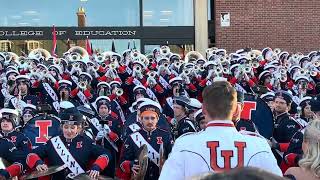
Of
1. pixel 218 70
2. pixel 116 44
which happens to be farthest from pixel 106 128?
pixel 116 44

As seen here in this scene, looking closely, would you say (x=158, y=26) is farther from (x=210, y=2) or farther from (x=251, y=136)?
(x=251, y=136)

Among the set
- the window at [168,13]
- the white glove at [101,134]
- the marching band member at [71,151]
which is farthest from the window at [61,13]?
the marching band member at [71,151]

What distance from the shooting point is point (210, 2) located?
24.4 meters

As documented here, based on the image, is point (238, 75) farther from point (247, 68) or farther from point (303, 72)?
point (303, 72)

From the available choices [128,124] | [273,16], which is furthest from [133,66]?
[273,16]

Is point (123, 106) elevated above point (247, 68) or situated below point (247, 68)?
below

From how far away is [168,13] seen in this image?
24312mm

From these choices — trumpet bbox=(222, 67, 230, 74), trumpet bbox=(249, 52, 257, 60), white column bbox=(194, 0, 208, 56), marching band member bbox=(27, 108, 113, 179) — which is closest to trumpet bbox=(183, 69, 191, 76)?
trumpet bbox=(222, 67, 230, 74)

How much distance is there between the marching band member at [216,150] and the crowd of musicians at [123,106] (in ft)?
2.26

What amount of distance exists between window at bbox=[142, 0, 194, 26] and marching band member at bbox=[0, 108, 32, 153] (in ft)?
53.4

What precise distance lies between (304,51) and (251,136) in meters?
20.3

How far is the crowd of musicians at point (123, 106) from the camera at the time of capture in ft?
22.0

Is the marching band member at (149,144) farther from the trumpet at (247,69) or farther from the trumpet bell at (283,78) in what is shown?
the trumpet at (247,69)

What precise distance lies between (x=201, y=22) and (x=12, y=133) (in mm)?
16849
